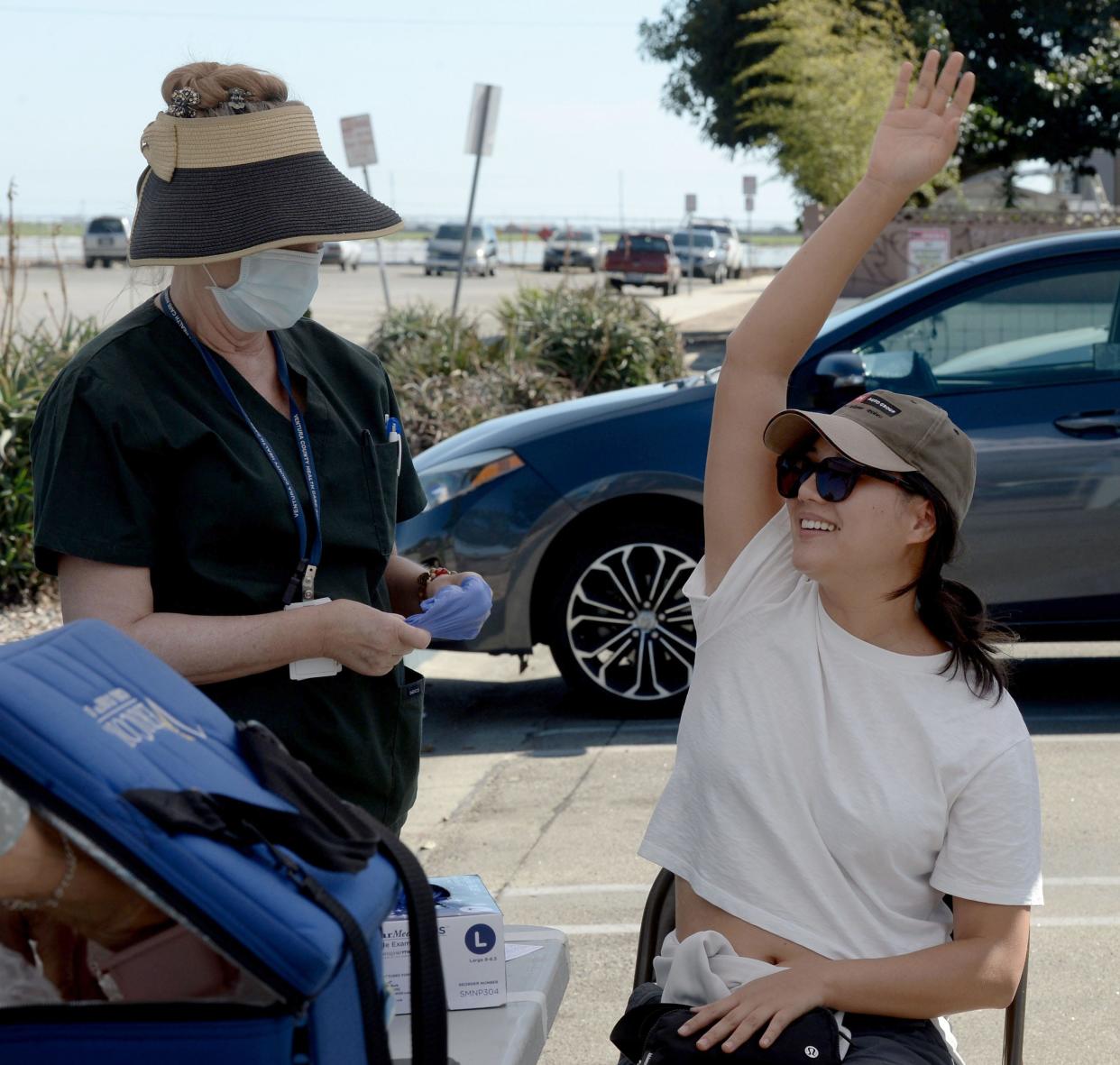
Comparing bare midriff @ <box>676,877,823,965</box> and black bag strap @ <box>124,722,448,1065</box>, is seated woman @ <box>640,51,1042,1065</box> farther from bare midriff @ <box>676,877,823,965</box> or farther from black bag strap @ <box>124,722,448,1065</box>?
black bag strap @ <box>124,722,448,1065</box>

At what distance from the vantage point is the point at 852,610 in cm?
230

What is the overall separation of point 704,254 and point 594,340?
42.3 meters

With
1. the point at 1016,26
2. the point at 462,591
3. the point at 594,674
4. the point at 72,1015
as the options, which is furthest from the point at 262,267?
the point at 1016,26

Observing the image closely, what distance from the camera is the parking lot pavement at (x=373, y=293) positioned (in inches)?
970

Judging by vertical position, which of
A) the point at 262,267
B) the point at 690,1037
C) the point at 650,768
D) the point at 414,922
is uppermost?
the point at 262,267

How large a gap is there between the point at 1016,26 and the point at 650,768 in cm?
3227

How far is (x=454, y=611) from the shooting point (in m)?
2.34

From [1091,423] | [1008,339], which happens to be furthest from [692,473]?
[1091,423]

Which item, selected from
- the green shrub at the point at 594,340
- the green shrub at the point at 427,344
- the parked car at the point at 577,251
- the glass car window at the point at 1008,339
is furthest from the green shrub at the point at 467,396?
the parked car at the point at 577,251

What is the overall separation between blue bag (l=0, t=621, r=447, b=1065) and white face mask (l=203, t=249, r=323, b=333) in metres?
0.77

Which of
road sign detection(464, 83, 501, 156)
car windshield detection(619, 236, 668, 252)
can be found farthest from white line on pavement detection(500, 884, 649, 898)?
car windshield detection(619, 236, 668, 252)

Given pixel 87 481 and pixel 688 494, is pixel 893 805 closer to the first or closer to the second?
pixel 87 481

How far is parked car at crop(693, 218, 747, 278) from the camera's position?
191ft

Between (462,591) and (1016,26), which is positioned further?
(1016,26)
